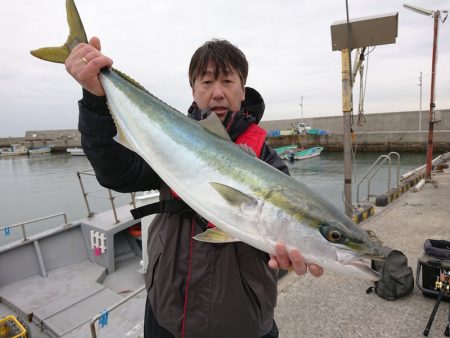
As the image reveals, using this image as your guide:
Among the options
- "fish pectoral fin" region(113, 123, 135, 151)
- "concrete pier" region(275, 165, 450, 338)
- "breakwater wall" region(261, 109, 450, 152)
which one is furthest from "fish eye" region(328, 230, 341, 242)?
"breakwater wall" region(261, 109, 450, 152)

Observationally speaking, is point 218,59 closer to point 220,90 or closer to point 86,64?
point 220,90

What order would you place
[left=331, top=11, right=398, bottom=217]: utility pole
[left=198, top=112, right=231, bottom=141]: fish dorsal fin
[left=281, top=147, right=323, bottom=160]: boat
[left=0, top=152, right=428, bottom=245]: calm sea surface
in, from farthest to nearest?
[left=281, top=147, right=323, bottom=160]: boat < [left=0, top=152, right=428, bottom=245]: calm sea surface < [left=331, top=11, right=398, bottom=217]: utility pole < [left=198, top=112, right=231, bottom=141]: fish dorsal fin

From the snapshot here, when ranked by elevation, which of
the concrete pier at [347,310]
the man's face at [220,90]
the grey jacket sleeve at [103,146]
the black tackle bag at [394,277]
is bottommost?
the concrete pier at [347,310]

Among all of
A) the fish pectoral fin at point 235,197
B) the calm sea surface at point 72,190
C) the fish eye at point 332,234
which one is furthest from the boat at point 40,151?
the fish eye at point 332,234

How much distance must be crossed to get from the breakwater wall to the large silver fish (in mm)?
34786

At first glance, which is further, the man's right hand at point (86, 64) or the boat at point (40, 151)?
the boat at point (40, 151)

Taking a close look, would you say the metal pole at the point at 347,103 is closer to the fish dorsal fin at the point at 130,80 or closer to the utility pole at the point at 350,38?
the utility pole at the point at 350,38

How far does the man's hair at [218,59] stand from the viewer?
206 cm

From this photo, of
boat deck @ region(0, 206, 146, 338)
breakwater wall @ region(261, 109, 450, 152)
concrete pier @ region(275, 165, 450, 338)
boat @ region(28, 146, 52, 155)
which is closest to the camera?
concrete pier @ region(275, 165, 450, 338)

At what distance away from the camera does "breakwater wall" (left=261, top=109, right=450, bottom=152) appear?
35.5 meters

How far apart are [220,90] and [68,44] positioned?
38.0 inches

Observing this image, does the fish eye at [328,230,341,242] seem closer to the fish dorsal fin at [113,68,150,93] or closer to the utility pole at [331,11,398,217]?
the fish dorsal fin at [113,68,150,93]

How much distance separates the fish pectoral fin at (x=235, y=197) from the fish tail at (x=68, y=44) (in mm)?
1252

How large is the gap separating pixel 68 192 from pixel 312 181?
733 inches
